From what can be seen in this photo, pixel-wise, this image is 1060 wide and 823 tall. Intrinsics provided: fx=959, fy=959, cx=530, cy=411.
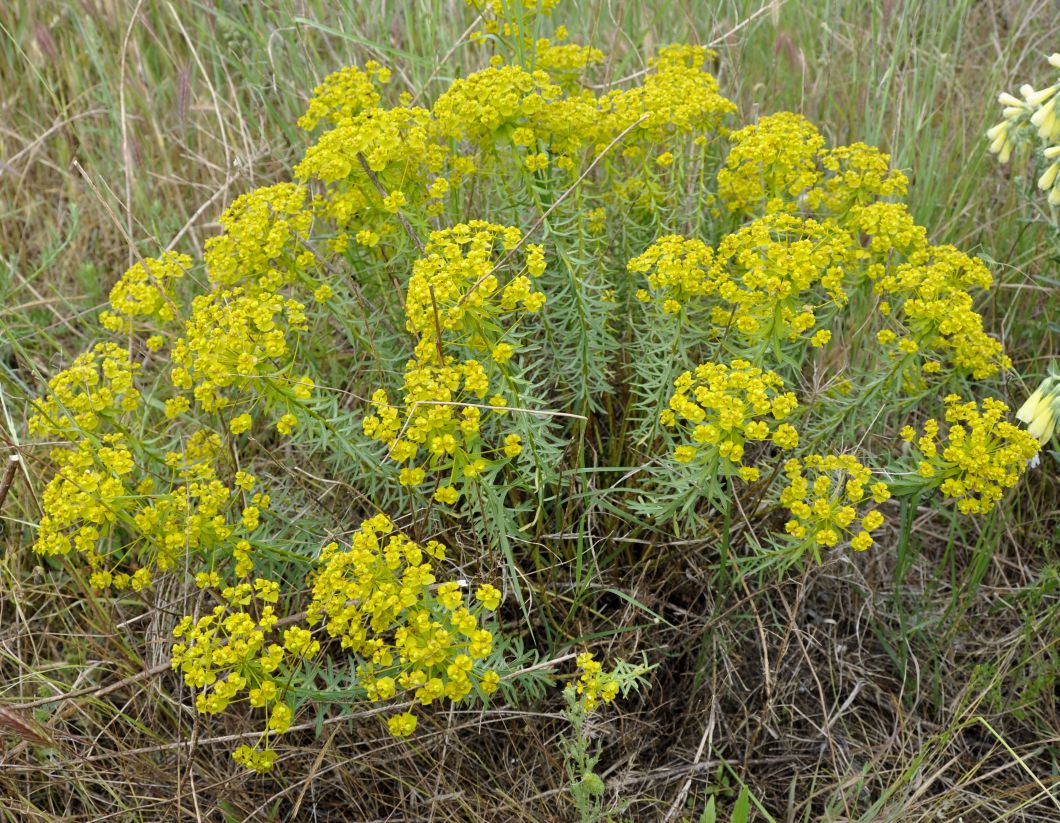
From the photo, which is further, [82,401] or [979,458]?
[82,401]

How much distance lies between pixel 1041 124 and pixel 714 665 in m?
A: 1.59

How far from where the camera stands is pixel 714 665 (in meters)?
2.69

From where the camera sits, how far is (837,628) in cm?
297

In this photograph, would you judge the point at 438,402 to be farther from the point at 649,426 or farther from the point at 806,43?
the point at 806,43

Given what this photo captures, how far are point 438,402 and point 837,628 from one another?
163 cm

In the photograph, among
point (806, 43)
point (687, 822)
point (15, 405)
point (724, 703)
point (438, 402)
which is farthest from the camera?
point (806, 43)

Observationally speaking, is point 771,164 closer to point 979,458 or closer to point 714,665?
point 979,458

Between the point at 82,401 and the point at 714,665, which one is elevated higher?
the point at 82,401

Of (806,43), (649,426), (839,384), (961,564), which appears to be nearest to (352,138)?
(649,426)

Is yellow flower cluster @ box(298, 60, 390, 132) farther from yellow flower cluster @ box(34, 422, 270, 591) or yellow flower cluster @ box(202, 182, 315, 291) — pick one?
yellow flower cluster @ box(34, 422, 270, 591)

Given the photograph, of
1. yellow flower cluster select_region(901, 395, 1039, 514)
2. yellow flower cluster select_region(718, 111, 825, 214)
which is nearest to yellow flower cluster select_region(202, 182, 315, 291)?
yellow flower cluster select_region(718, 111, 825, 214)

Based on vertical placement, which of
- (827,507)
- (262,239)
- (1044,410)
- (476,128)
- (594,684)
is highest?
(476,128)

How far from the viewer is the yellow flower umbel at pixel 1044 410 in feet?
6.56

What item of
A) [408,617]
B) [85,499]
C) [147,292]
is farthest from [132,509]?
[408,617]
